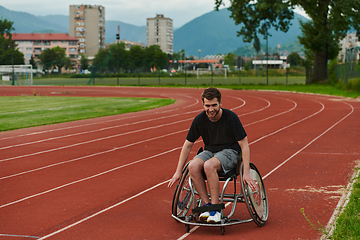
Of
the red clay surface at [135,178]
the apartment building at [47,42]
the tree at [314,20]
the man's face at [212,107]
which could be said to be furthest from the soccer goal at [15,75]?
the apartment building at [47,42]

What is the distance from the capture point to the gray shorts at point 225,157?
183 inches

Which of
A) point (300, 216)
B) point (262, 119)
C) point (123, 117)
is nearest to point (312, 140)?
point (262, 119)

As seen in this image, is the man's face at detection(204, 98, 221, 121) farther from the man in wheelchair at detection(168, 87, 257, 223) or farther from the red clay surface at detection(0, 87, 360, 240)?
the red clay surface at detection(0, 87, 360, 240)

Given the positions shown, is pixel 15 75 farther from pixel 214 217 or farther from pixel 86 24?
pixel 86 24

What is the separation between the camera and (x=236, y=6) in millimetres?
37844

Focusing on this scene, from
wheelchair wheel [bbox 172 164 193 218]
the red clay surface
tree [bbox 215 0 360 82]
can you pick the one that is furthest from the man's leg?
tree [bbox 215 0 360 82]

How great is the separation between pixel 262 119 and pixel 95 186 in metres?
9.55

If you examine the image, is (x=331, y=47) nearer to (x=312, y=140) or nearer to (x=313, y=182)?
(x=312, y=140)

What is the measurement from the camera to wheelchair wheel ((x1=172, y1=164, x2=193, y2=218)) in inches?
182

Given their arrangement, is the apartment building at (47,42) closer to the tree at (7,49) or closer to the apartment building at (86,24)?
the apartment building at (86,24)

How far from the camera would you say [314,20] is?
117ft

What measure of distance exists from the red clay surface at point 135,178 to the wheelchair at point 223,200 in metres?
0.12

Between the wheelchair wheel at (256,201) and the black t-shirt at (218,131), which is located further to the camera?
the black t-shirt at (218,131)

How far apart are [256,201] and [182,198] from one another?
0.79 metres
